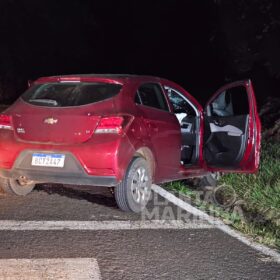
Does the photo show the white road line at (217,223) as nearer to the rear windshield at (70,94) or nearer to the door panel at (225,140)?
the door panel at (225,140)

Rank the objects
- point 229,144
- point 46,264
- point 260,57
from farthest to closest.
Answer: point 260,57
point 229,144
point 46,264

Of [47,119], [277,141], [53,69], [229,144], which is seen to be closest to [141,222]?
[47,119]

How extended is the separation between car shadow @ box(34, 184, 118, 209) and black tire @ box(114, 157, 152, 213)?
1.28 feet

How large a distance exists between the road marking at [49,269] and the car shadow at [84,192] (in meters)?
2.05

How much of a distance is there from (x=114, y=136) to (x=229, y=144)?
2.25 m

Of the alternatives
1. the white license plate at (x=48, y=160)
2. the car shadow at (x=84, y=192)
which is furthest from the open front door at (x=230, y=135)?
the white license plate at (x=48, y=160)

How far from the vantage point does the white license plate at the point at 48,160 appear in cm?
605

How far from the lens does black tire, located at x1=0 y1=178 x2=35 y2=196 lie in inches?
268

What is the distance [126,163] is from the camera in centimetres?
605

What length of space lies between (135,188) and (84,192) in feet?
4.05

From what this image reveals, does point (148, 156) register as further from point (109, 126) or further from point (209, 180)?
point (209, 180)

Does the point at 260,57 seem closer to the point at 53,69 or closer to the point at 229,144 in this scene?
the point at 229,144

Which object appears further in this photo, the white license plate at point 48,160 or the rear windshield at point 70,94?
the rear windshield at point 70,94

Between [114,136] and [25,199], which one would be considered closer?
[114,136]
